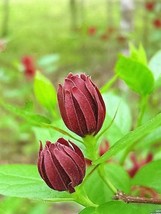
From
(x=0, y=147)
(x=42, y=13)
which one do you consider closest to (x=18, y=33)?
(x=42, y=13)

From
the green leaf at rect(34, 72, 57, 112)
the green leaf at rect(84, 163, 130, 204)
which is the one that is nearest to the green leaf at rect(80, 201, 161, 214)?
the green leaf at rect(84, 163, 130, 204)

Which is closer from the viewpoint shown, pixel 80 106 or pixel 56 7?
pixel 80 106

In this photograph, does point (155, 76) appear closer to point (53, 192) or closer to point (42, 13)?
point (53, 192)

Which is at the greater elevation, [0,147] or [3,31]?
[3,31]

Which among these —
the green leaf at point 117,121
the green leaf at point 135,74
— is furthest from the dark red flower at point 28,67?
the green leaf at point 135,74

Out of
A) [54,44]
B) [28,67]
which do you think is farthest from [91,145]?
[54,44]

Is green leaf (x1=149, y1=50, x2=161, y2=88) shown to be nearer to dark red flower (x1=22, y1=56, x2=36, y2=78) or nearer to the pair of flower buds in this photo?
the pair of flower buds
